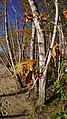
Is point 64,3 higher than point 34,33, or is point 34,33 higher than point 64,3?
point 64,3

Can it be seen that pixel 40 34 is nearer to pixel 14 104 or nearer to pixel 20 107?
pixel 20 107

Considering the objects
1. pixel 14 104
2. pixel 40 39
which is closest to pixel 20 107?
pixel 14 104

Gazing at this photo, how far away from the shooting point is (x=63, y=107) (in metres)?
5.59

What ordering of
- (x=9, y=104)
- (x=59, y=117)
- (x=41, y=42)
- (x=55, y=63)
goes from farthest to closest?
(x=55, y=63), (x=9, y=104), (x=41, y=42), (x=59, y=117)

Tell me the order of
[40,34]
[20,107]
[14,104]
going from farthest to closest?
1. [14,104]
2. [20,107]
3. [40,34]

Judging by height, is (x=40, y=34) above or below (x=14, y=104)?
above

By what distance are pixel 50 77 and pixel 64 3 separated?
260cm

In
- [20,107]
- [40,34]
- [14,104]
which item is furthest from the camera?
[14,104]

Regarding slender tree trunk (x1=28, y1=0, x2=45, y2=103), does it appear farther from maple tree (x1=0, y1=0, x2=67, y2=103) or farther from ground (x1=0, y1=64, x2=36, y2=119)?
ground (x1=0, y1=64, x2=36, y2=119)

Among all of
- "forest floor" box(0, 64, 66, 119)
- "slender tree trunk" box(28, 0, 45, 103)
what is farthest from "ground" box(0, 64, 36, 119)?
"slender tree trunk" box(28, 0, 45, 103)

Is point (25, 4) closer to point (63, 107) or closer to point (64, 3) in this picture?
point (64, 3)

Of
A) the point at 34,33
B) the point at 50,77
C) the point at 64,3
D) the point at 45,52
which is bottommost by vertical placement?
the point at 50,77

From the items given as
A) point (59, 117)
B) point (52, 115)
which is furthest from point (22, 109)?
point (59, 117)

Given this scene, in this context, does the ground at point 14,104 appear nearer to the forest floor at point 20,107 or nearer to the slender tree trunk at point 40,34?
the forest floor at point 20,107
